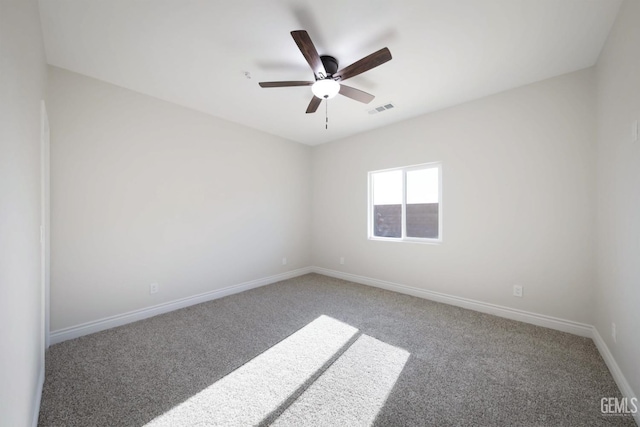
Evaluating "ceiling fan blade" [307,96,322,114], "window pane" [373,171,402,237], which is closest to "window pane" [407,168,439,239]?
"window pane" [373,171,402,237]

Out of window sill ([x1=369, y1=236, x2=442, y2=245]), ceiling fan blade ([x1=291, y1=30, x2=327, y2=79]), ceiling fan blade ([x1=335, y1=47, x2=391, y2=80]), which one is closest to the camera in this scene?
ceiling fan blade ([x1=291, y1=30, x2=327, y2=79])

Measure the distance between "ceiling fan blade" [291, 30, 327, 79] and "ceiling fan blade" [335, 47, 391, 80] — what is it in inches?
6.2

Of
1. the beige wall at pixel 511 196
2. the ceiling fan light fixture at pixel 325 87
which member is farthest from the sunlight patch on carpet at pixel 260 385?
the ceiling fan light fixture at pixel 325 87

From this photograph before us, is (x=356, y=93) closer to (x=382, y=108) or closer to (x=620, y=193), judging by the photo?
(x=382, y=108)

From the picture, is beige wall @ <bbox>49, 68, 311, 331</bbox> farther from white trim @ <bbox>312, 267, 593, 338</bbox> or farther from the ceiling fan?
white trim @ <bbox>312, 267, 593, 338</bbox>

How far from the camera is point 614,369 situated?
5.88 feet

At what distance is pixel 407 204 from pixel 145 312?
12.2ft

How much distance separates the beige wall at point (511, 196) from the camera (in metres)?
2.42

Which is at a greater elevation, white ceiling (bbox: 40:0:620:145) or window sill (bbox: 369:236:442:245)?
white ceiling (bbox: 40:0:620:145)

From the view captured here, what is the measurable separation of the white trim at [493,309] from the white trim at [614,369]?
0.14m

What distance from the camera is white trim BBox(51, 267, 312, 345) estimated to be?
2.36m

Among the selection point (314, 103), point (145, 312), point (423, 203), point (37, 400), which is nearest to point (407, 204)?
point (423, 203)

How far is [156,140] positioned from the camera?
2957 mm

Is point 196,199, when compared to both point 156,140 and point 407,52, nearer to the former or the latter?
point 156,140
